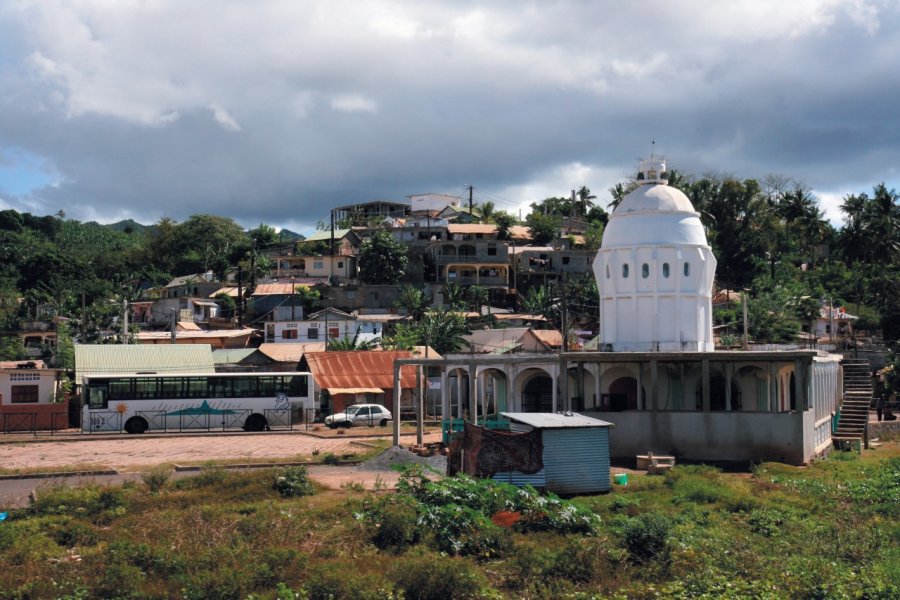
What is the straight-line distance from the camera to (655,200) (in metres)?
41.4

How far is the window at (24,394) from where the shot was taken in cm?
4966

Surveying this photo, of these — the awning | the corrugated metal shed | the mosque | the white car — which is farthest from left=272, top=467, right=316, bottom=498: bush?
the corrugated metal shed

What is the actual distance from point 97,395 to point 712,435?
2656cm

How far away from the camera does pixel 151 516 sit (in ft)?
74.2

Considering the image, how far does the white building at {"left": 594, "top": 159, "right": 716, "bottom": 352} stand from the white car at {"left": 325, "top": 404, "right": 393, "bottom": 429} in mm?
13706

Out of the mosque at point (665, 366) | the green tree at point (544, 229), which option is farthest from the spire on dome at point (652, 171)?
the green tree at point (544, 229)

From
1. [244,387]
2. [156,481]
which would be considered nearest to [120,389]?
[244,387]

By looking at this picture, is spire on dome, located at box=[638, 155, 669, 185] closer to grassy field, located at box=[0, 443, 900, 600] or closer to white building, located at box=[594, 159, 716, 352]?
white building, located at box=[594, 159, 716, 352]

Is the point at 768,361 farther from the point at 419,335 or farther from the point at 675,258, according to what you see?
the point at 419,335

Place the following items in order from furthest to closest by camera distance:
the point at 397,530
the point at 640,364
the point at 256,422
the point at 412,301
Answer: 1. the point at 412,301
2. the point at 256,422
3. the point at 640,364
4. the point at 397,530

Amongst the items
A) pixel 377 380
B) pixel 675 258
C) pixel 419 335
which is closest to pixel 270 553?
pixel 675 258

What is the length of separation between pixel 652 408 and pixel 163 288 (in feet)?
235

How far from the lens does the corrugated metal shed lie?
5416 centimetres

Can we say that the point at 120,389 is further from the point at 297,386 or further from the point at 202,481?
the point at 202,481
